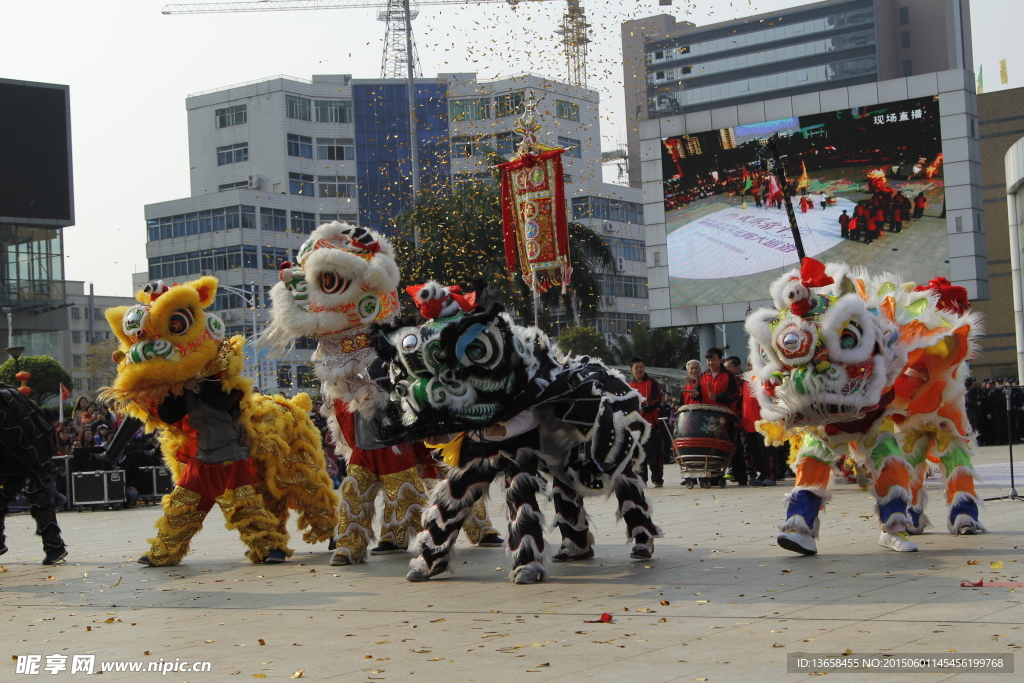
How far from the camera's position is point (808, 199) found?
27812mm

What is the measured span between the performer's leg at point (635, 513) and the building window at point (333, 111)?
5747 cm

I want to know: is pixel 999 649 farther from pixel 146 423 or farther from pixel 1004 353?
pixel 1004 353

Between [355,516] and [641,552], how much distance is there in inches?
81.9

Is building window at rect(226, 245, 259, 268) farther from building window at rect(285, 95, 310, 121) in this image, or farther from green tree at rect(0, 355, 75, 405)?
green tree at rect(0, 355, 75, 405)

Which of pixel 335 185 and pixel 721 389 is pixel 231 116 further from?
pixel 721 389

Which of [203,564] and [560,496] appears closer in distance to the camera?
[560,496]

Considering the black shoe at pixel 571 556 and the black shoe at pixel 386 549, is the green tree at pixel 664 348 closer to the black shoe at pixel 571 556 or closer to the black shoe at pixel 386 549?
the black shoe at pixel 386 549

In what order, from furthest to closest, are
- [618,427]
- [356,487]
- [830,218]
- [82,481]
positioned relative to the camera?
[830,218]
[82,481]
[356,487]
[618,427]

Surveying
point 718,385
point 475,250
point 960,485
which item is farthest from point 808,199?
point 960,485

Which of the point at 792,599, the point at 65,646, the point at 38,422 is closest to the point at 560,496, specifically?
the point at 792,599

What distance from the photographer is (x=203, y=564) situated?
8.90 meters

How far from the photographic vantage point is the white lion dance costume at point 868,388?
6957mm

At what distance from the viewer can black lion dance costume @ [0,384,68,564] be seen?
9.18m

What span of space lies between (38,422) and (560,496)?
4.49 meters
